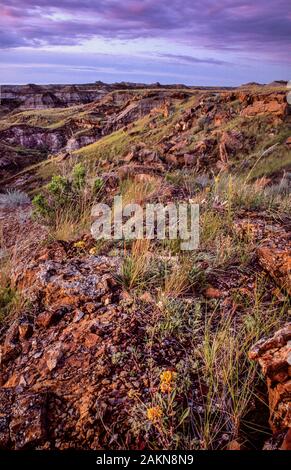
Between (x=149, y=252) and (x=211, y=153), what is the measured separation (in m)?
13.0

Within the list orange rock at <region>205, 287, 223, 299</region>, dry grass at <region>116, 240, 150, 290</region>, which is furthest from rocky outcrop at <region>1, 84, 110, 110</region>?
orange rock at <region>205, 287, 223, 299</region>

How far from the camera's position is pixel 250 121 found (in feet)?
54.4

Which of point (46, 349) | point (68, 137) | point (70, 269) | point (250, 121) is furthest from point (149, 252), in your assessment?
point (68, 137)

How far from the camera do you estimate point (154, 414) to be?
5.50 ft

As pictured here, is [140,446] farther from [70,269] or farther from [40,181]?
[40,181]

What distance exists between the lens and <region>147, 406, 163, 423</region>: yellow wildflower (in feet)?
5.47

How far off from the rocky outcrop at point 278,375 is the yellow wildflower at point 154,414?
0.48m

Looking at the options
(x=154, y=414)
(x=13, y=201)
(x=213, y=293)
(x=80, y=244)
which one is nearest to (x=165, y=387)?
(x=154, y=414)

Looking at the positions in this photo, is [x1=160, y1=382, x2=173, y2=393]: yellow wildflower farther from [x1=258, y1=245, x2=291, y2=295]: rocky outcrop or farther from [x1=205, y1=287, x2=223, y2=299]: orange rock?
[x1=258, y1=245, x2=291, y2=295]: rocky outcrop

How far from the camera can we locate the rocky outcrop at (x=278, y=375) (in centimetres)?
161

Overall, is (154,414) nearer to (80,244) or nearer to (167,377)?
(167,377)

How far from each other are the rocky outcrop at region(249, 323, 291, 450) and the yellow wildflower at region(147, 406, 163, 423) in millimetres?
481

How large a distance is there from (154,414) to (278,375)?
58cm

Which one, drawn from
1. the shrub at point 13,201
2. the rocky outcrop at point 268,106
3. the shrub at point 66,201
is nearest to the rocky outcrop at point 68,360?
the shrub at point 66,201
